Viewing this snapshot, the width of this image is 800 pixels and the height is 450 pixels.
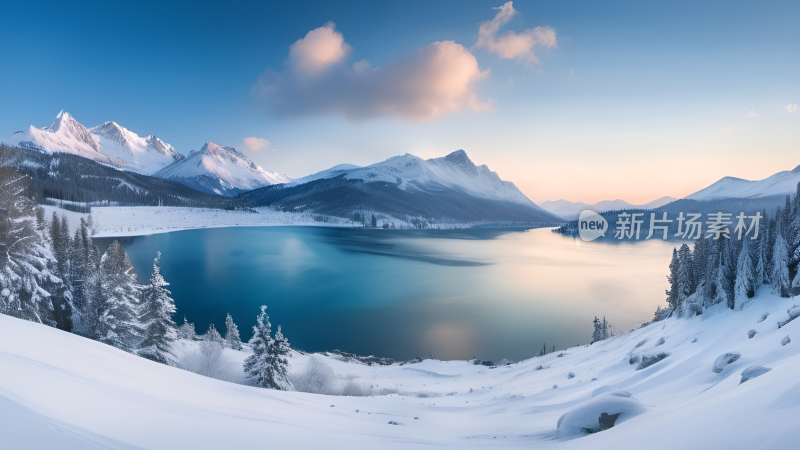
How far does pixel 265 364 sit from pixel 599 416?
1464 cm

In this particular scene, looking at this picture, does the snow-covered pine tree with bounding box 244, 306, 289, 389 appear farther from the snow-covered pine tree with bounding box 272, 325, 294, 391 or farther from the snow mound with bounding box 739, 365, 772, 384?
the snow mound with bounding box 739, 365, 772, 384

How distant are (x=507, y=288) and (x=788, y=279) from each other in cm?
4179

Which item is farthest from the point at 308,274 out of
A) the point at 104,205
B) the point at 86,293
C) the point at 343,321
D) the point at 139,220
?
the point at 104,205

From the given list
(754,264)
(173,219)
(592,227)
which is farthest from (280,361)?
(592,227)

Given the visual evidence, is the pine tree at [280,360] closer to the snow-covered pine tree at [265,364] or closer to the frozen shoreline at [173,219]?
the snow-covered pine tree at [265,364]

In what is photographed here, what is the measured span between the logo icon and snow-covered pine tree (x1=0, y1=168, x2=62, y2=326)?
549 ft

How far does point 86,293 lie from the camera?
56.1 ft

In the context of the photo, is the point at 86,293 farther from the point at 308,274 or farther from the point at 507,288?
the point at 507,288

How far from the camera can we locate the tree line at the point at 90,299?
12.9 m

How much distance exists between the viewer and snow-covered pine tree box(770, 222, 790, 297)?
37.0 ft

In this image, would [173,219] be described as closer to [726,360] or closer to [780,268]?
[726,360]

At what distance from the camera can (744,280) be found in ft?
40.6

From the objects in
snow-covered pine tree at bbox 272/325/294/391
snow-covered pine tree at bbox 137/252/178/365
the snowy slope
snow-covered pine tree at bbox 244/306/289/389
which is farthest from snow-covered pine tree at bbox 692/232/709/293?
snow-covered pine tree at bbox 137/252/178/365

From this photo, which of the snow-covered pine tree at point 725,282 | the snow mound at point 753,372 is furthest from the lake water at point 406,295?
the snow mound at point 753,372
